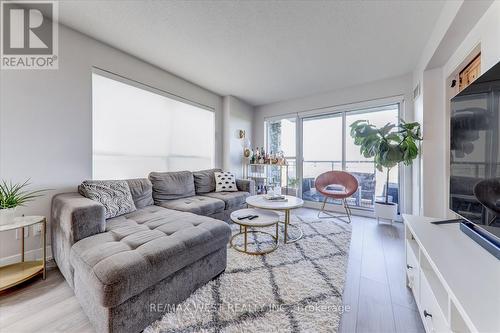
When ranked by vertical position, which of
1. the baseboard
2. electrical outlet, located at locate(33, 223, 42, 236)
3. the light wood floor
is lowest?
the light wood floor

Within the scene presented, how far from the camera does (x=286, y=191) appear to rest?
4.45m

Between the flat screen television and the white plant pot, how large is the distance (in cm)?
176

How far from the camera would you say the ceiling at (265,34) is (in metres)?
1.77

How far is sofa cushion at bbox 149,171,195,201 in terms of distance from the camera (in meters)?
2.68

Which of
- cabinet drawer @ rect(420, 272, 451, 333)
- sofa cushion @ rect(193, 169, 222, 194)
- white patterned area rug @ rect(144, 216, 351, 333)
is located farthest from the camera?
sofa cushion @ rect(193, 169, 222, 194)

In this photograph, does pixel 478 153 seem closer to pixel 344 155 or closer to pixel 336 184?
pixel 336 184

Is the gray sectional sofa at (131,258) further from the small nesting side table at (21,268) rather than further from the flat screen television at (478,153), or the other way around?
the flat screen television at (478,153)

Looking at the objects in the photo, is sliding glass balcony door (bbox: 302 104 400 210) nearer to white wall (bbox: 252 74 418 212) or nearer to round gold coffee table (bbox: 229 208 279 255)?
white wall (bbox: 252 74 418 212)

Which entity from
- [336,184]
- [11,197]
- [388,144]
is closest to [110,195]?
[11,197]

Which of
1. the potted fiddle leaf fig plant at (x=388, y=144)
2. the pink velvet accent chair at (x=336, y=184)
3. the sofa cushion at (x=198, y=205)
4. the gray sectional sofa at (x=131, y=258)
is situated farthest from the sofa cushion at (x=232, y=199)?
the potted fiddle leaf fig plant at (x=388, y=144)

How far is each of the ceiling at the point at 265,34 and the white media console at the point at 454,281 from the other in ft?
6.36

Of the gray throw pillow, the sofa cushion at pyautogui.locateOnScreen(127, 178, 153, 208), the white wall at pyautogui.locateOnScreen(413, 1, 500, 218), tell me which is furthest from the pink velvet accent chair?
the gray throw pillow

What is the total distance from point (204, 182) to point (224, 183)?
Answer: 35 cm

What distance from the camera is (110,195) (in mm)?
1965
